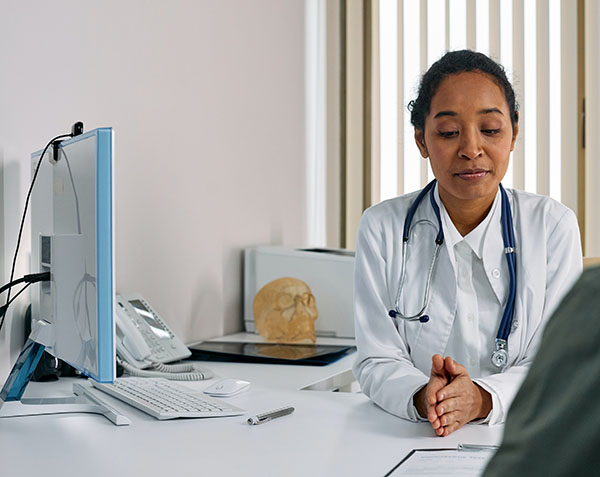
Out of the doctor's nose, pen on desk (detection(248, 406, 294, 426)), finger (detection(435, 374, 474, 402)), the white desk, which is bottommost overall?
the white desk

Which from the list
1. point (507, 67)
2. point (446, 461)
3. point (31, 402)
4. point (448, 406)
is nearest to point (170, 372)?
point (31, 402)

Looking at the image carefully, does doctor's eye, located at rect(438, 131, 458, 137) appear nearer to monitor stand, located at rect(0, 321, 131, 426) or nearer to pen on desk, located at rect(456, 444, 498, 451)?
pen on desk, located at rect(456, 444, 498, 451)

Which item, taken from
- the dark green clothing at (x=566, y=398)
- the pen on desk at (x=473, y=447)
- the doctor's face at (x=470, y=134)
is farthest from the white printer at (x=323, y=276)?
the dark green clothing at (x=566, y=398)

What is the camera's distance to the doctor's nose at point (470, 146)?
1.50 meters

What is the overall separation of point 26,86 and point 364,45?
6.33ft

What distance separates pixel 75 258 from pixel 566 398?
3.44ft

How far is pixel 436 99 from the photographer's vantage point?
1.55m

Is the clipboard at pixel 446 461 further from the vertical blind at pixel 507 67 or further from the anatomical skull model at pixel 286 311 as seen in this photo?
the vertical blind at pixel 507 67

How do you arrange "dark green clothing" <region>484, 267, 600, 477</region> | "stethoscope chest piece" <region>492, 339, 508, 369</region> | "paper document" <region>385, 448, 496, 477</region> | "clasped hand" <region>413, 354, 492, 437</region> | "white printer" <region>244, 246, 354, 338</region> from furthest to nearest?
"white printer" <region>244, 246, 354, 338</region> → "stethoscope chest piece" <region>492, 339, 508, 369</region> → "clasped hand" <region>413, 354, 492, 437</region> → "paper document" <region>385, 448, 496, 477</region> → "dark green clothing" <region>484, 267, 600, 477</region>

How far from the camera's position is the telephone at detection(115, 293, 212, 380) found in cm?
178

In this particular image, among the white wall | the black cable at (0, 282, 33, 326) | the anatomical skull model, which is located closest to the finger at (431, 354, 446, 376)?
the black cable at (0, 282, 33, 326)

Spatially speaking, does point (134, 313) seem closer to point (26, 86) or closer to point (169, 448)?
point (26, 86)

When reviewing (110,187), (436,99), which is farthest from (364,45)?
(110,187)

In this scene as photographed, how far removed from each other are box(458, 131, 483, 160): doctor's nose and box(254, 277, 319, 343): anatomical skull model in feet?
3.14
